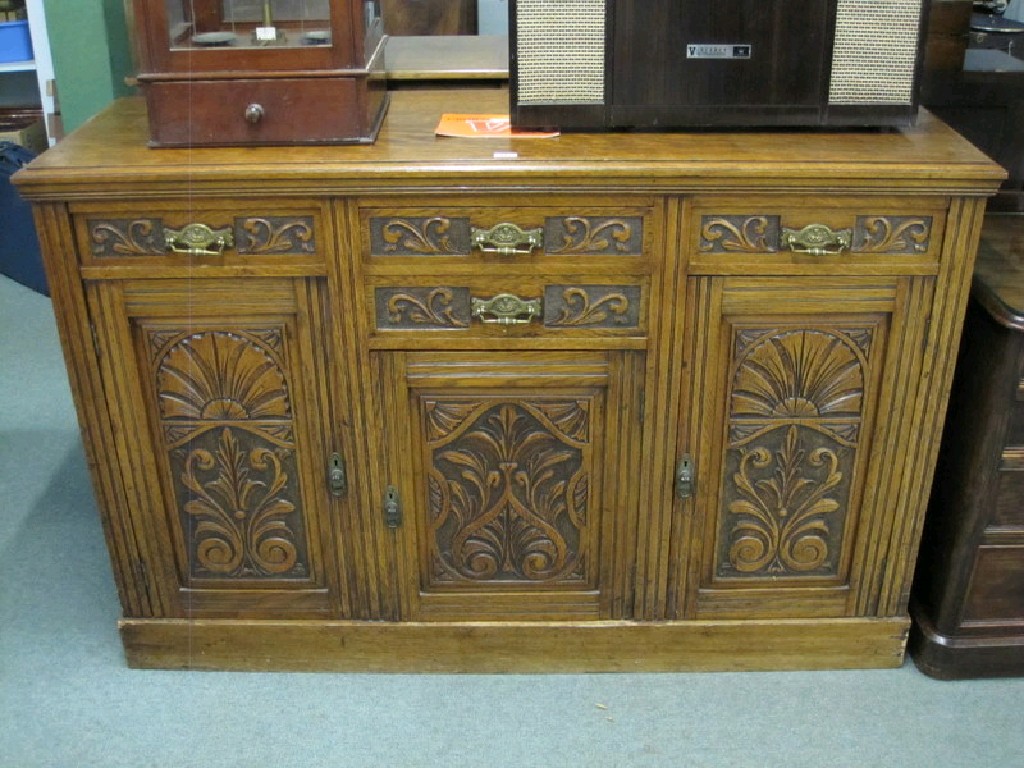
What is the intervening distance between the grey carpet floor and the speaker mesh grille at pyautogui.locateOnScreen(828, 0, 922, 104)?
3.27 ft

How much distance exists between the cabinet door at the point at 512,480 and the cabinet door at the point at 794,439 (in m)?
0.12

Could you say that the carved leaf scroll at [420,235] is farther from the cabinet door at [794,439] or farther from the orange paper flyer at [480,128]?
the cabinet door at [794,439]

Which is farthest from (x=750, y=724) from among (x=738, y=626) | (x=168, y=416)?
(x=168, y=416)

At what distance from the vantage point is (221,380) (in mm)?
1729

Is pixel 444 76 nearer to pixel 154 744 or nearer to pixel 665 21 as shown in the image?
pixel 665 21

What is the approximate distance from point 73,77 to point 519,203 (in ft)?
4.65

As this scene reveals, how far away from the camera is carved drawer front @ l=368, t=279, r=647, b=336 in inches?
65.0

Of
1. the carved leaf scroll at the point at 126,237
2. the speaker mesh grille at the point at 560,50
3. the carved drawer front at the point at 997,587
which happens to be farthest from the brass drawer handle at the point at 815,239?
the carved leaf scroll at the point at 126,237

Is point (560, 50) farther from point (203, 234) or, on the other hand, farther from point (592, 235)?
point (203, 234)

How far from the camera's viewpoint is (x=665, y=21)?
165 cm

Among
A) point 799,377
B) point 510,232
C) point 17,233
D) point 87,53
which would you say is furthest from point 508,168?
point 17,233

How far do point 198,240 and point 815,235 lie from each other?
910 mm

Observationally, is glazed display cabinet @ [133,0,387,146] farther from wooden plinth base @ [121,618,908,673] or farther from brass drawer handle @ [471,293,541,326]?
wooden plinth base @ [121,618,908,673]

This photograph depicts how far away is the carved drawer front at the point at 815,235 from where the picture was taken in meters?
1.61
